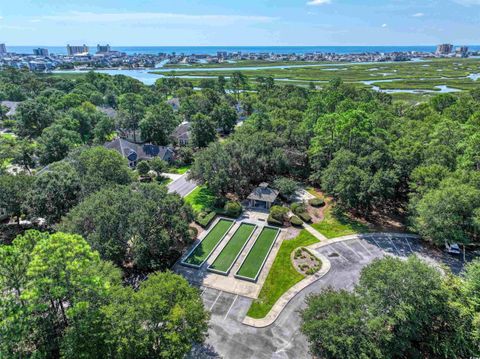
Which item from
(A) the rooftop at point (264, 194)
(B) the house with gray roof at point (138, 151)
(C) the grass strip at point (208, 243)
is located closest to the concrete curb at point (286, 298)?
(C) the grass strip at point (208, 243)

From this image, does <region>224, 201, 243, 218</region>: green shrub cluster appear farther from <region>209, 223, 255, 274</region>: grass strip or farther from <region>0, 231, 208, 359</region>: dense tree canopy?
<region>0, 231, 208, 359</region>: dense tree canopy

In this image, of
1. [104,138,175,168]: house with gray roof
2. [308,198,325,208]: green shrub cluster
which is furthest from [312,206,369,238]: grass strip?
[104,138,175,168]: house with gray roof

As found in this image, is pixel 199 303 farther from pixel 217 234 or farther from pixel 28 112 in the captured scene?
pixel 28 112

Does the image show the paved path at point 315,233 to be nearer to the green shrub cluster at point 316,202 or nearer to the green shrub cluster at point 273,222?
the green shrub cluster at point 273,222

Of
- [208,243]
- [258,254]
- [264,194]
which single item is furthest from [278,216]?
[208,243]

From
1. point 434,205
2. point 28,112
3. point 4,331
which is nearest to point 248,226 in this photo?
point 434,205
